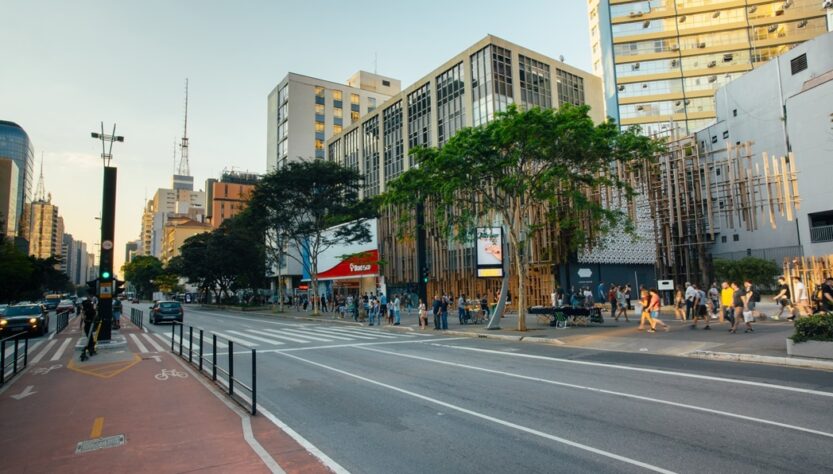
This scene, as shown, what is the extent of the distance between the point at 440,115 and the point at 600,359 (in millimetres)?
39580

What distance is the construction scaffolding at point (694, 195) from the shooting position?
25891 mm

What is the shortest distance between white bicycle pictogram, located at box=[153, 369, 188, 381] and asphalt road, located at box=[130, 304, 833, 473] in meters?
1.62

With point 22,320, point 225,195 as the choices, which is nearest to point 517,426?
point 22,320

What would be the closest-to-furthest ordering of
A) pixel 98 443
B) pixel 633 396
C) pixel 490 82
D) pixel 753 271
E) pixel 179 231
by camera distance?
pixel 98 443
pixel 633 396
pixel 753 271
pixel 490 82
pixel 179 231

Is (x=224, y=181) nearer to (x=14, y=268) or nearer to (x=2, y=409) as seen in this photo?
(x=14, y=268)

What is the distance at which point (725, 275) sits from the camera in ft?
111

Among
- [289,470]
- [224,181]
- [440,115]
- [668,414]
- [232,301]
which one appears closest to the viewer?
[289,470]

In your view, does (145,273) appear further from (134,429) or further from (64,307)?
(134,429)

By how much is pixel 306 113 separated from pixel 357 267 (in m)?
45.6

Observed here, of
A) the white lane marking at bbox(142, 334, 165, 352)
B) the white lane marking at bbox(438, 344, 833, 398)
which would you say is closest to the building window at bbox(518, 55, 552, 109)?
the white lane marking at bbox(438, 344, 833, 398)

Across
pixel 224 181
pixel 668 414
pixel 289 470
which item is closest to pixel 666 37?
pixel 668 414

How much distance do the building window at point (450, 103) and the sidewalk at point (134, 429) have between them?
38.7m

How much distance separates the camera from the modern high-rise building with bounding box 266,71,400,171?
83250 millimetres

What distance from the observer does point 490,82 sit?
43.0m
